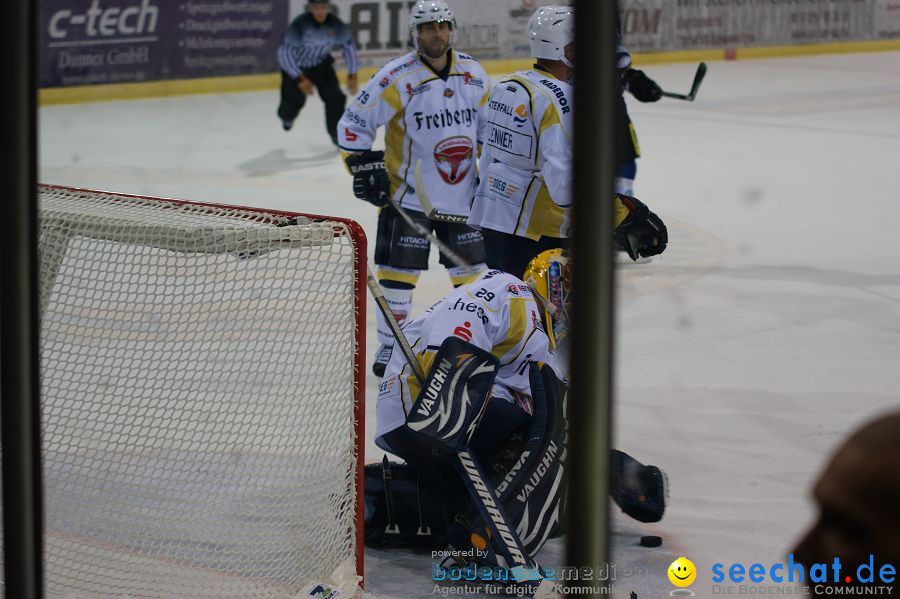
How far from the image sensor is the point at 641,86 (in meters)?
5.53

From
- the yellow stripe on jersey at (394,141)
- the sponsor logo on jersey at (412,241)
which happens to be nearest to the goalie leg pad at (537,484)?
the sponsor logo on jersey at (412,241)

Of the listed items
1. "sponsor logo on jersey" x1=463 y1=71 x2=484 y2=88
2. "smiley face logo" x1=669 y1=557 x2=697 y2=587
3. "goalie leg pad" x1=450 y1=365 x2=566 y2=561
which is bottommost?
"smiley face logo" x1=669 y1=557 x2=697 y2=587

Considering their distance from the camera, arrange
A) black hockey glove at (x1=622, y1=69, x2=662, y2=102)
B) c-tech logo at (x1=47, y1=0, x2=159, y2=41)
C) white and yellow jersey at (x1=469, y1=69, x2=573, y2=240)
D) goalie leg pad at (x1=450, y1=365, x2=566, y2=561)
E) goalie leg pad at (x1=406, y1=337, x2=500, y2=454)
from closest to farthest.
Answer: goalie leg pad at (x1=406, y1=337, x2=500, y2=454)
goalie leg pad at (x1=450, y1=365, x2=566, y2=561)
white and yellow jersey at (x1=469, y1=69, x2=573, y2=240)
black hockey glove at (x1=622, y1=69, x2=662, y2=102)
c-tech logo at (x1=47, y1=0, x2=159, y2=41)

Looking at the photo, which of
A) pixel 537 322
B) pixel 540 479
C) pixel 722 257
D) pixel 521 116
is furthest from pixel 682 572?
pixel 722 257

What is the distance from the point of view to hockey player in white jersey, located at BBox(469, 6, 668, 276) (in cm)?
375

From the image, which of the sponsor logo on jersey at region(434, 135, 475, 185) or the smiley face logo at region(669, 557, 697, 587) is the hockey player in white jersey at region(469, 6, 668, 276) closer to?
the sponsor logo on jersey at region(434, 135, 475, 185)

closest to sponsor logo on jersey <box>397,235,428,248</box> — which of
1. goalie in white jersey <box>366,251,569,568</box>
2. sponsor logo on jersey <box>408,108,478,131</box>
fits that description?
sponsor logo on jersey <box>408,108,478,131</box>

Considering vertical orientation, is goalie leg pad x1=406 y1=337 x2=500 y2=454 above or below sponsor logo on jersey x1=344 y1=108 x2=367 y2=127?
below

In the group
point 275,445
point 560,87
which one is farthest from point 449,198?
point 275,445

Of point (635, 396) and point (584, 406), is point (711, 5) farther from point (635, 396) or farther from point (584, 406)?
point (584, 406)

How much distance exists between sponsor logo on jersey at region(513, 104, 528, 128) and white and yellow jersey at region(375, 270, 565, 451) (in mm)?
1059

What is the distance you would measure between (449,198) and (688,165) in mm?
3891

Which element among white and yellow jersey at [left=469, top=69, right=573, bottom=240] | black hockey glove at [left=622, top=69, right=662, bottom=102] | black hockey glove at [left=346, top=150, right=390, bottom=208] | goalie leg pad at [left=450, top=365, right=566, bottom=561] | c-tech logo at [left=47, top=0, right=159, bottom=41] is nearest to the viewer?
goalie leg pad at [left=450, top=365, right=566, bottom=561]

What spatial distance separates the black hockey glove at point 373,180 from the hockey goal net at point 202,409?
156cm
